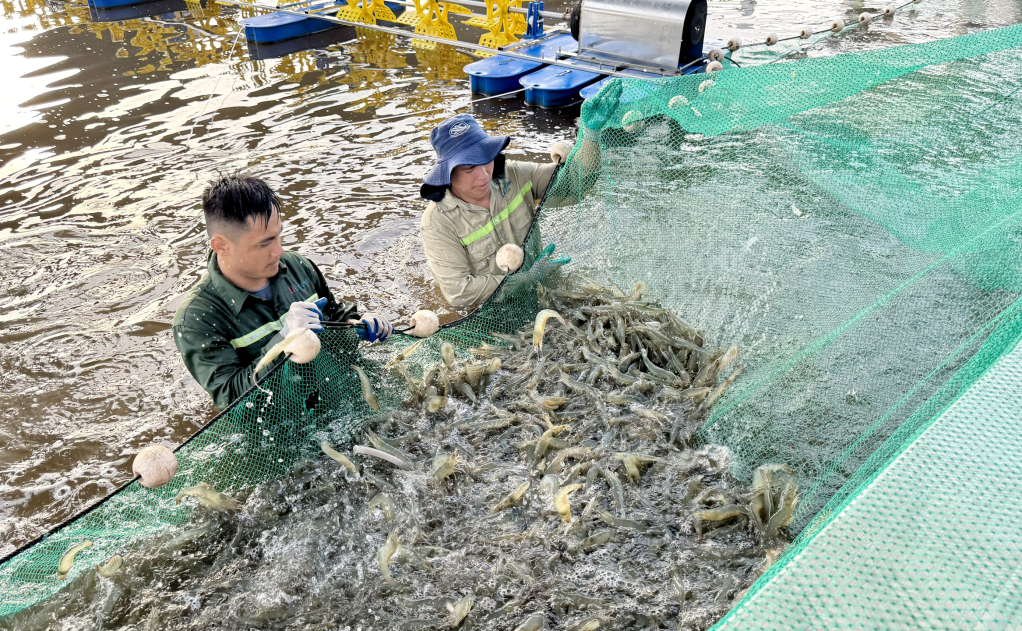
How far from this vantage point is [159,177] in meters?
7.08

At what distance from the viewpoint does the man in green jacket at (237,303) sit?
108 inches

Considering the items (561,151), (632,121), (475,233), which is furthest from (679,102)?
(475,233)

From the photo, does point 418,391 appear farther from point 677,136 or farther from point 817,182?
point 817,182

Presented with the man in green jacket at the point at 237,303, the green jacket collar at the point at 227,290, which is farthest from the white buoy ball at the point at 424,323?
the green jacket collar at the point at 227,290

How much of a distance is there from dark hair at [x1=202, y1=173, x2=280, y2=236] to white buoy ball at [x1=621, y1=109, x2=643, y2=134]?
6.95ft

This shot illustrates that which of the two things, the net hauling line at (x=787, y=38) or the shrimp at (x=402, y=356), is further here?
the net hauling line at (x=787, y=38)

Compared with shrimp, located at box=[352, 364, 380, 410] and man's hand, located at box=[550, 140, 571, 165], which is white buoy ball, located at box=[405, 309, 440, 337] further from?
man's hand, located at box=[550, 140, 571, 165]

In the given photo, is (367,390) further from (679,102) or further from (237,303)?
(679,102)

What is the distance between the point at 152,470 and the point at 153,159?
20.6 feet

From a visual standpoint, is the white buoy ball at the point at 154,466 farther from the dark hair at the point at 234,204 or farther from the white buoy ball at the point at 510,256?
the white buoy ball at the point at 510,256

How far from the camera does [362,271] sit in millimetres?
5480

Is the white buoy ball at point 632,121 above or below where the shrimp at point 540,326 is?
above

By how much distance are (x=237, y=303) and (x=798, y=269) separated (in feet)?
9.16

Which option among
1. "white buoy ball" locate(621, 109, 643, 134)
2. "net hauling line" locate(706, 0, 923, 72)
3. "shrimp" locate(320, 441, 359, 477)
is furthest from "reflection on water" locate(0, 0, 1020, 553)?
"white buoy ball" locate(621, 109, 643, 134)
